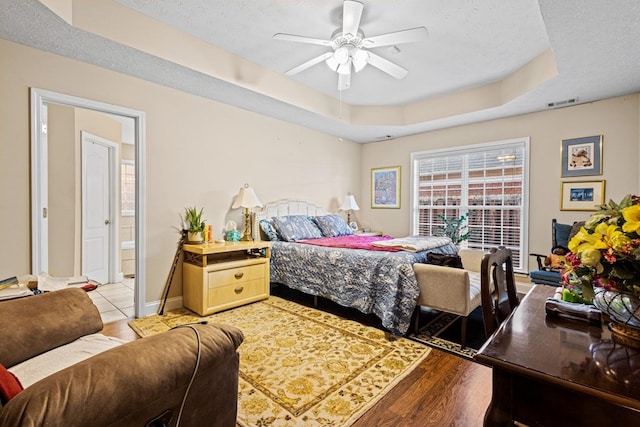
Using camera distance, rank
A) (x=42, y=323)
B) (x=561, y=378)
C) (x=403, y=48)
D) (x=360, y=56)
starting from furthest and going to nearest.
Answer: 1. (x=403, y=48)
2. (x=360, y=56)
3. (x=42, y=323)
4. (x=561, y=378)

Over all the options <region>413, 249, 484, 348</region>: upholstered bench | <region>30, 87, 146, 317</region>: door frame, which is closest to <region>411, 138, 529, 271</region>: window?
<region>413, 249, 484, 348</region>: upholstered bench

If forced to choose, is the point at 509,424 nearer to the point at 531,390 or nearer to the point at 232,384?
the point at 531,390

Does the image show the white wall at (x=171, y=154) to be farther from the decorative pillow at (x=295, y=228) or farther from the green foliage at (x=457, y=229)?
the green foliage at (x=457, y=229)

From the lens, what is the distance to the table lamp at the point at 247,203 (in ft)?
12.4

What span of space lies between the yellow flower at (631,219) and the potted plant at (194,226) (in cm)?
337

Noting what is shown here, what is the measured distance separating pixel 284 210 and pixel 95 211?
2.71 metres

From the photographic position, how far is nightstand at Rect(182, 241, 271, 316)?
3141 mm

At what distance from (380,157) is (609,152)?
10.3 ft

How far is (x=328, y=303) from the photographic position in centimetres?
359

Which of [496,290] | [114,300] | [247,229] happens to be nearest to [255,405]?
[496,290]

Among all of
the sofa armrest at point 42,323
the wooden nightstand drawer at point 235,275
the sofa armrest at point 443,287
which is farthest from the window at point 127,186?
the sofa armrest at point 443,287

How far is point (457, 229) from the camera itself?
4703 millimetres

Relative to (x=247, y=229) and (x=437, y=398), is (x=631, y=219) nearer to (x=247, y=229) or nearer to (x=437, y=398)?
(x=437, y=398)

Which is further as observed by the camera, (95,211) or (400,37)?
(95,211)
